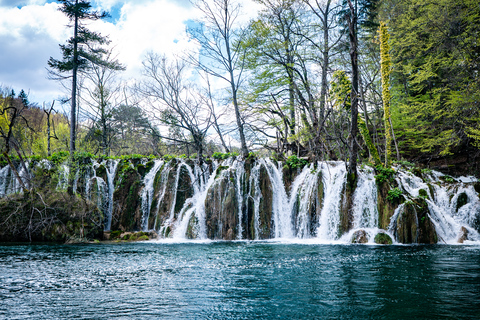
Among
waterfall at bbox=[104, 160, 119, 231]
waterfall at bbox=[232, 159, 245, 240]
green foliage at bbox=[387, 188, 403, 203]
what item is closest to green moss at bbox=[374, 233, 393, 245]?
green foliage at bbox=[387, 188, 403, 203]

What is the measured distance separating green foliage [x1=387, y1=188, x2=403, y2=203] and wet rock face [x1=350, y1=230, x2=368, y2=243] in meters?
1.58

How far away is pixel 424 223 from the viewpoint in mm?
10312

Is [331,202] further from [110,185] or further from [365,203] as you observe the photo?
[110,185]

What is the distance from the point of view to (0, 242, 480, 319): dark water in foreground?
3.80 m

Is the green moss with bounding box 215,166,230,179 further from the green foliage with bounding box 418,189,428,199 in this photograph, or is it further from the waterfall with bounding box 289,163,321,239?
the green foliage with bounding box 418,189,428,199

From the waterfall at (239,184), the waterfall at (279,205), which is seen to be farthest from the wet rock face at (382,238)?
the waterfall at (239,184)

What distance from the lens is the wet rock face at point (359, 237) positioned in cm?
1039

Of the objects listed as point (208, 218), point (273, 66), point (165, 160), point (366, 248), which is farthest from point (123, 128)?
point (366, 248)

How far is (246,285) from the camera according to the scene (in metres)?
5.09

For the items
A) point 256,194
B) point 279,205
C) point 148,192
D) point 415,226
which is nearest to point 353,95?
point 415,226

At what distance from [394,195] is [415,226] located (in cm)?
121

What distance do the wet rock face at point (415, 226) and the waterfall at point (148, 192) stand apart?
10.4 meters

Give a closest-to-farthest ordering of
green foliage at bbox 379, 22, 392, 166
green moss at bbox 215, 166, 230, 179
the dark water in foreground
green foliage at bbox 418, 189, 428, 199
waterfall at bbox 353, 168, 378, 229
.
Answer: the dark water in foreground
waterfall at bbox 353, 168, 378, 229
green foliage at bbox 418, 189, 428, 199
green moss at bbox 215, 166, 230, 179
green foliage at bbox 379, 22, 392, 166

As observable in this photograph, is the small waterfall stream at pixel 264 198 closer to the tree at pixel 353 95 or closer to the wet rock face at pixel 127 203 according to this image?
the wet rock face at pixel 127 203
